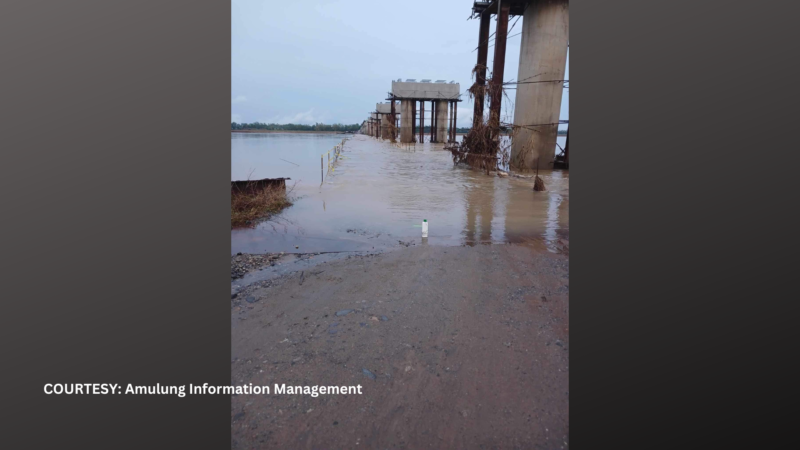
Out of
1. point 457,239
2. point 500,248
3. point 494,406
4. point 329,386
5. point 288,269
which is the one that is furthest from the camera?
point 457,239

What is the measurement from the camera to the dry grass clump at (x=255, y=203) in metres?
9.09

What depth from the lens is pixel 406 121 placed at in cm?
5216

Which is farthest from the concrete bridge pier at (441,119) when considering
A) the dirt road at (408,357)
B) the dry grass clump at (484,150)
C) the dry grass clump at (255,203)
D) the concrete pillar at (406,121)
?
the dirt road at (408,357)

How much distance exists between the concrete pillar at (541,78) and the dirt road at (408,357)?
1456 centimetres

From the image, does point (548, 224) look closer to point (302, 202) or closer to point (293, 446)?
point (302, 202)

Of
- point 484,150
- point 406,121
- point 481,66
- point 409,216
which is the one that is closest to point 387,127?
point 406,121

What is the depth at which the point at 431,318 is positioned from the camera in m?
4.31

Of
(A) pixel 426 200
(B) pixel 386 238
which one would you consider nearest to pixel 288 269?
(B) pixel 386 238

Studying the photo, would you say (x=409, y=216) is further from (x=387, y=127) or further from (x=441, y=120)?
(x=387, y=127)

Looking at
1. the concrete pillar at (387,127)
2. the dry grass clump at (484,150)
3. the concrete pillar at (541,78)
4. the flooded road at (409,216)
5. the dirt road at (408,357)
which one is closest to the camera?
the dirt road at (408,357)

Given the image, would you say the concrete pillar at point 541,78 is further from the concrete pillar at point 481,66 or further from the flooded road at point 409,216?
the flooded road at point 409,216

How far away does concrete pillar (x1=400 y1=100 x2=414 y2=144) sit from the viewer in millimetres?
52062

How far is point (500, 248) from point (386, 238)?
2.04m

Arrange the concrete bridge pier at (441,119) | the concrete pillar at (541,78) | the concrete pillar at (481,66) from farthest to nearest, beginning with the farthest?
the concrete bridge pier at (441,119)
the concrete pillar at (481,66)
the concrete pillar at (541,78)
